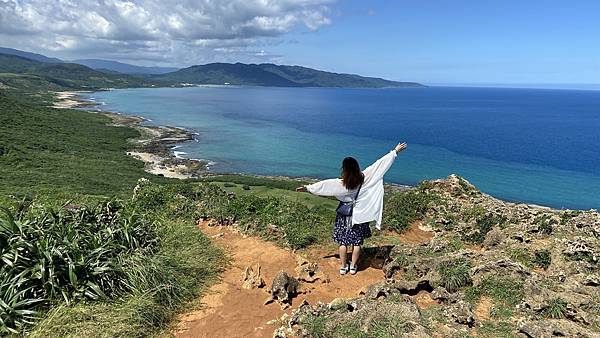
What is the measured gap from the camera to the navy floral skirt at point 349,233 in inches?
276

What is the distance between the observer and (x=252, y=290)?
6488mm

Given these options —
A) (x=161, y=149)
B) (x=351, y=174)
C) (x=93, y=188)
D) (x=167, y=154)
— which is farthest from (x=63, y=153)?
(x=351, y=174)

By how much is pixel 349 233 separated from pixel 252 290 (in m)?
1.84

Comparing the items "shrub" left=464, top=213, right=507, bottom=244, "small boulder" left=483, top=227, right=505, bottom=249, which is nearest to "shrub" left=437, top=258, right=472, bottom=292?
"small boulder" left=483, top=227, right=505, bottom=249

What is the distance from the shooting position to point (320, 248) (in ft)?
27.6

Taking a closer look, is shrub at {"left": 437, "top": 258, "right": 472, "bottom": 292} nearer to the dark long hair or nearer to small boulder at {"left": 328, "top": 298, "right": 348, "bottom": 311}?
small boulder at {"left": 328, "top": 298, "right": 348, "bottom": 311}

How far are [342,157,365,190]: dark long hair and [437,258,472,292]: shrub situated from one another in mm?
1816

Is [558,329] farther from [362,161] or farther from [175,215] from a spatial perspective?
[362,161]

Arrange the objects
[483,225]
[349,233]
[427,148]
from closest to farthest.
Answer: [349,233] → [483,225] → [427,148]

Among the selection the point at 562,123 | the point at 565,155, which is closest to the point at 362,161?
the point at 565,155

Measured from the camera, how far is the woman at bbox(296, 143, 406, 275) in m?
6.66

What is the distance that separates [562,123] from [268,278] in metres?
135

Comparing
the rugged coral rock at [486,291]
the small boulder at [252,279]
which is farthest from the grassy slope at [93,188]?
the rugged coral rock at [486,291]

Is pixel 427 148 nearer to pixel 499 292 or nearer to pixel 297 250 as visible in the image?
pixel 297 250
